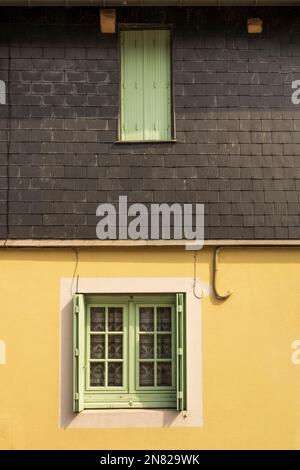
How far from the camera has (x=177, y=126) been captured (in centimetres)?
840

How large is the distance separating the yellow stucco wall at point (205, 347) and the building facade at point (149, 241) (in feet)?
0.06

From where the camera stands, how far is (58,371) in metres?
8.04

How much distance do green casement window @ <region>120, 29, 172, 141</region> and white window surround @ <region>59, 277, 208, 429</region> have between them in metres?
1.83

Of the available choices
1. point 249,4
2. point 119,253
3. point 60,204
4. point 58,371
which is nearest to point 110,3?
point 249,4

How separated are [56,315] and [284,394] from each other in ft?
9.40

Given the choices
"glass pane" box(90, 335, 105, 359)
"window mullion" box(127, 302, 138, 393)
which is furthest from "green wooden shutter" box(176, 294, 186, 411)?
"glass pane" box(90, 335, 105, 359)

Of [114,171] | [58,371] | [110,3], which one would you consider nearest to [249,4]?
[110,3]

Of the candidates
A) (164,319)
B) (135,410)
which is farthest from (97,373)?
(164,319)

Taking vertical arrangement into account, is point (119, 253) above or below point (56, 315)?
above

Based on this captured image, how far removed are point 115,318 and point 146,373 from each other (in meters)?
0.76

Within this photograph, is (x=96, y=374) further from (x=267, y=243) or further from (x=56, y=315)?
(x=267, y=243)

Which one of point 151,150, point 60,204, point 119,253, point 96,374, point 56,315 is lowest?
point 96,374

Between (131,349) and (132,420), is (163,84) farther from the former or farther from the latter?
(132,420)

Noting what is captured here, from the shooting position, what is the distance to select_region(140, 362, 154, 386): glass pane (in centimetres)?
820
